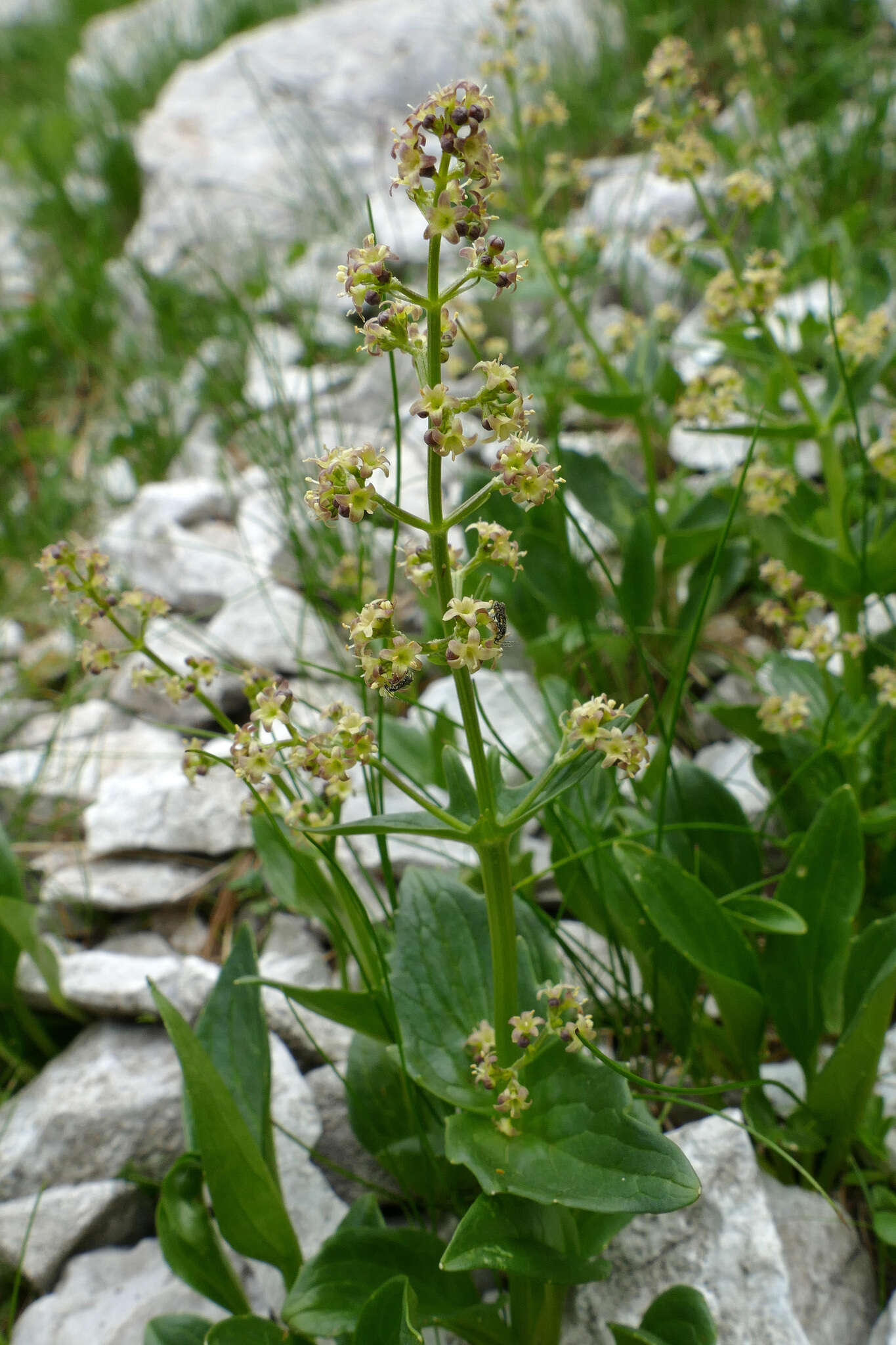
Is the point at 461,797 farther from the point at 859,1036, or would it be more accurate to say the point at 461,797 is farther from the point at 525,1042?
the point at 859,1036

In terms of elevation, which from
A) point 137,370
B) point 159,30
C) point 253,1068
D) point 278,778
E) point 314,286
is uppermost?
point 159,30

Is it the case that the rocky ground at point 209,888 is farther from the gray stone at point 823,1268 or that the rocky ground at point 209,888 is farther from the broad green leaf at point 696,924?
the broad green leaf at point 696,924


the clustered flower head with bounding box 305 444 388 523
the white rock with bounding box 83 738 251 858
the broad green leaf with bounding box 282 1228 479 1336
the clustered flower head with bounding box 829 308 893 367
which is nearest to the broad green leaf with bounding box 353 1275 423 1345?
the broad green leaf with bounding box 282 1228 479 1336

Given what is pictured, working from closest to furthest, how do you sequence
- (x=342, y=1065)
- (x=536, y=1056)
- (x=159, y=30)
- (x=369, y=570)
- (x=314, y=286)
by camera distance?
(x=536, y=1056)
(x=342, y=1065)
(x=369, y=570)
(x=314, y=286)
(x=159, y=30)

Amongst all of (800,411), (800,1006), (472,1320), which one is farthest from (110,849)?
(800,411)

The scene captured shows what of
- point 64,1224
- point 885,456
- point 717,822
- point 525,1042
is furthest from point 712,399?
point 64,1224

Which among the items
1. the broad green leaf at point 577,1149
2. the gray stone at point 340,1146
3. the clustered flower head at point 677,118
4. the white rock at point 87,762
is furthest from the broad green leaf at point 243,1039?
the clustered flower head at point 677,118

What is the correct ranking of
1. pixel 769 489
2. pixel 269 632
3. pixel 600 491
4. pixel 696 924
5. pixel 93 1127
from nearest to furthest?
pixel 696 924, pixel 93 1127, pixel 769 489, pixel 600 491, pixel 269 632

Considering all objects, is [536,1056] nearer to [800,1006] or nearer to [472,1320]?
[472,1320]
